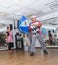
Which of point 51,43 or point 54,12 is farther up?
point 54,12

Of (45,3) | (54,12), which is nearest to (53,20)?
(54,12)

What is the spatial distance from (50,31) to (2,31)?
266 cm

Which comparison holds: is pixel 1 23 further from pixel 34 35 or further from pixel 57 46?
pixel 34 35

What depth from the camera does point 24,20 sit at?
487 cm

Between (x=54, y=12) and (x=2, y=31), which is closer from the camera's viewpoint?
(x=54, y=12)

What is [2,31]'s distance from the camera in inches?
308

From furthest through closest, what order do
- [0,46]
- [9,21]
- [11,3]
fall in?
[9,21], [0,46], [11,3]

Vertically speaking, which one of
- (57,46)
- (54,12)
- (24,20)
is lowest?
(57,46)

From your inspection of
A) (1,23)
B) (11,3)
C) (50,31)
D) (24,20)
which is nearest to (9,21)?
(1,23)

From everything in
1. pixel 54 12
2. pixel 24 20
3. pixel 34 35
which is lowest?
pixel 34 35

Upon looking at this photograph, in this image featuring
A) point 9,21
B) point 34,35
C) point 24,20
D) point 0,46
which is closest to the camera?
point 34,35

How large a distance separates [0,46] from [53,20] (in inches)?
124

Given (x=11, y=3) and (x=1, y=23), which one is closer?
(x=11, y=3)

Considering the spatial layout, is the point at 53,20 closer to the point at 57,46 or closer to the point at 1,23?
the point at 57,46
